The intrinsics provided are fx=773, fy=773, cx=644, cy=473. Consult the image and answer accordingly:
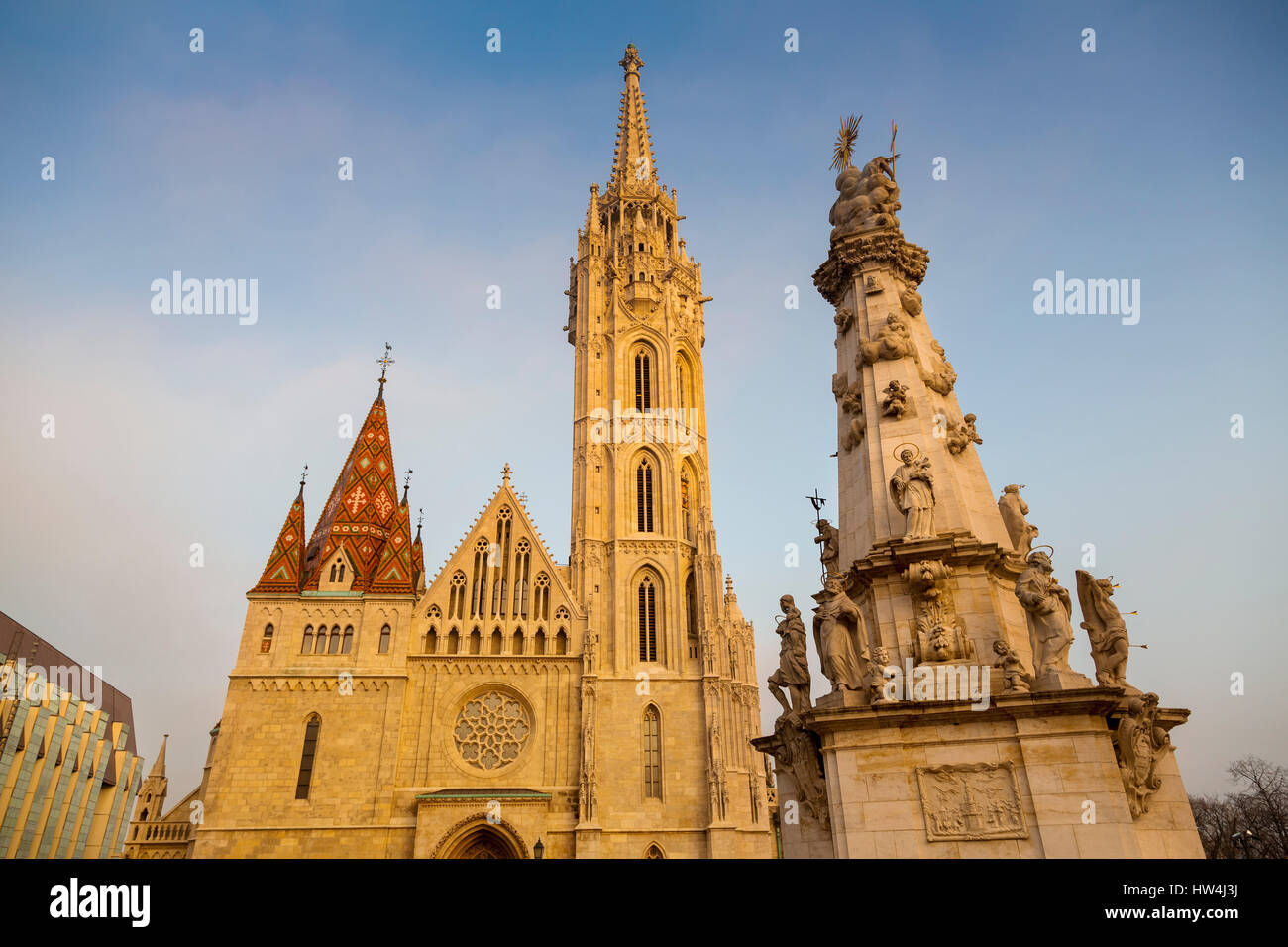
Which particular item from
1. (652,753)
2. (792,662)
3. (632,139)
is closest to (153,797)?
(652,753)

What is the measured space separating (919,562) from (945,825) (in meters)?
2.67

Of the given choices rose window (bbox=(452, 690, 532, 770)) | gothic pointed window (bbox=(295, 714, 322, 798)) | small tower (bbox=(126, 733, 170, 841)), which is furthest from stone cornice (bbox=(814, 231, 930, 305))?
small tower (bbox=(126, 733, 170, 841))

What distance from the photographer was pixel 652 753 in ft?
96.8

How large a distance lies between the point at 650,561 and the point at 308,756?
14987mm

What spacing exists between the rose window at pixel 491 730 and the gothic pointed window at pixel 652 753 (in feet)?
14.9

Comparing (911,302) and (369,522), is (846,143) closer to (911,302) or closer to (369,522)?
(911,302)

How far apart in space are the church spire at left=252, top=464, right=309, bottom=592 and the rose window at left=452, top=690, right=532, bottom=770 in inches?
339

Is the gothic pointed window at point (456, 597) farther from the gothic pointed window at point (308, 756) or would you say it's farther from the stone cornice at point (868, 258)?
the stone cornice at point (868, 258)

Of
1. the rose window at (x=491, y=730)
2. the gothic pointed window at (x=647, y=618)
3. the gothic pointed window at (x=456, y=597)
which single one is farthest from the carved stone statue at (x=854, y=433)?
the gothic pointed window at (x=456, y=597)

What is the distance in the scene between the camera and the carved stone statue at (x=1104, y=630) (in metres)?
7.64

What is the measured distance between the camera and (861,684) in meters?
8.22

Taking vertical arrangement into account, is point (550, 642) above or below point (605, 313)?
below

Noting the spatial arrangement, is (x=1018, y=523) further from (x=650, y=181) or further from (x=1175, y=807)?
(x=650, y=181)
